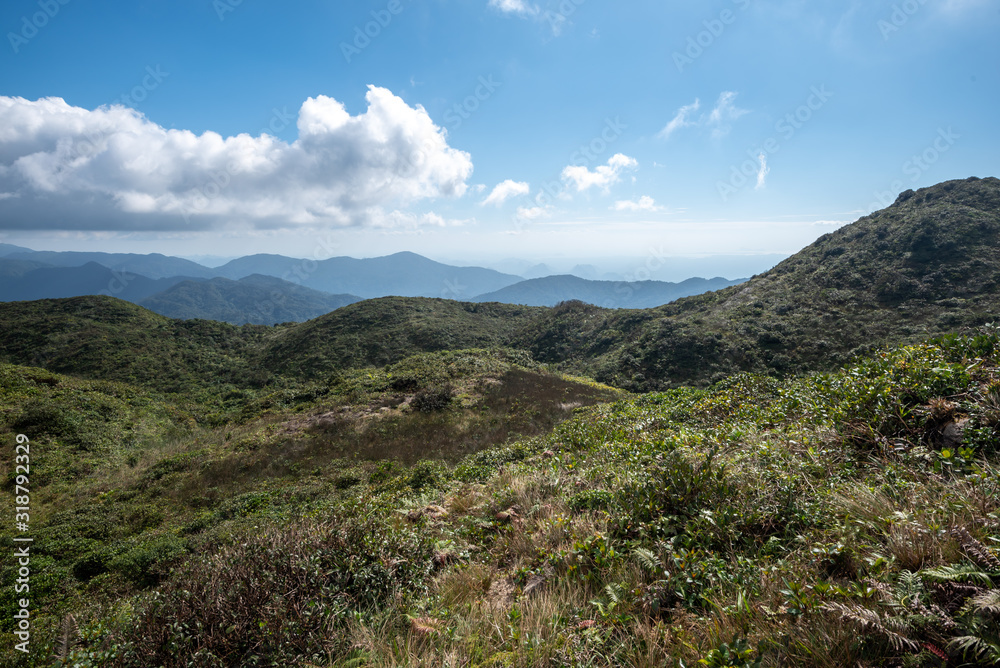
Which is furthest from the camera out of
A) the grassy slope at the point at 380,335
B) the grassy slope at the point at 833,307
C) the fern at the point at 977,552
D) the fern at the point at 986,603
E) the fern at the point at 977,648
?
the grassy slope at the point at 380,335

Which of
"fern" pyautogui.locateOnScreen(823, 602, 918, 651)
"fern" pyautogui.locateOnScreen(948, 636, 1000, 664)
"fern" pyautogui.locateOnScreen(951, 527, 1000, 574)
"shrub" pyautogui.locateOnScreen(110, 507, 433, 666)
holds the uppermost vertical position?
"fern" pyautogui.locateOnScreen(951, 527, 1000, 574)

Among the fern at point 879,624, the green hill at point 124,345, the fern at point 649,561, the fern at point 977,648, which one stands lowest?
the green hill at point 124,345

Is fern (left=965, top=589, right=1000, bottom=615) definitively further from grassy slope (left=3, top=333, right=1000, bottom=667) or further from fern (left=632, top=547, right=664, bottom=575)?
fern (left=632, top=547, right=664, bottom=575)

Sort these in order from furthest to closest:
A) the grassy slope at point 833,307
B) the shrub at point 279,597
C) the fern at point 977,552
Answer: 1. the grassy slope at point 833,307
2. the shrub at point 279,597
3. the fern at point 977,552

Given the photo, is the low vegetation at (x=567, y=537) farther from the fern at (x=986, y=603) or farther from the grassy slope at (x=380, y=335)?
the grassy slope at (x=380, y=335)

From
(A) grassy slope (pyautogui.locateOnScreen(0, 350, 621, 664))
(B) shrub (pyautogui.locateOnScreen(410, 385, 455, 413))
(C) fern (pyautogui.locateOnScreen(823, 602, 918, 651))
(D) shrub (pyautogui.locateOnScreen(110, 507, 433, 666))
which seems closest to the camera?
(C) fern (pyautogui.locateOnScreen(823, 602, 918, 651))

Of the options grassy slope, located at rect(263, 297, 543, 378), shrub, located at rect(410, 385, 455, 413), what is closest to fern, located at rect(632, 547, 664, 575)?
shrub, located at rect(410, 385, 455, 413)

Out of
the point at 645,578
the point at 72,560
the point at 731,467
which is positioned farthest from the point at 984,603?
the point at 72,560

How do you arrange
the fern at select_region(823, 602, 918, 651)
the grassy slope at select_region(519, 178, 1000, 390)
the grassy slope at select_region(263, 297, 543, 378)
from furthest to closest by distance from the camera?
the grassy slope at select_region(263, 297, 543, 378) < the grassy slope at select_region(519, 178, 1000, 390) < the fern at select_region(823, 602, 918, 651)

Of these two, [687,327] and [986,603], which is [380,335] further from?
[986,603]

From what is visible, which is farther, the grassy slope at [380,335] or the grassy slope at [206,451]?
the grassy slope at [380,335]

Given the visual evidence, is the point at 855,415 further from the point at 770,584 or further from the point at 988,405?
the point at 770,584

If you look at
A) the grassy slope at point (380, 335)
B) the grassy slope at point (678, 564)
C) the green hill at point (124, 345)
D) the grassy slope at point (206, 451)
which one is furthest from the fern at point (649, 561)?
the green hill at point (124, 345)

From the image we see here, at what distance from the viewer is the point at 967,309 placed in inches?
1142
